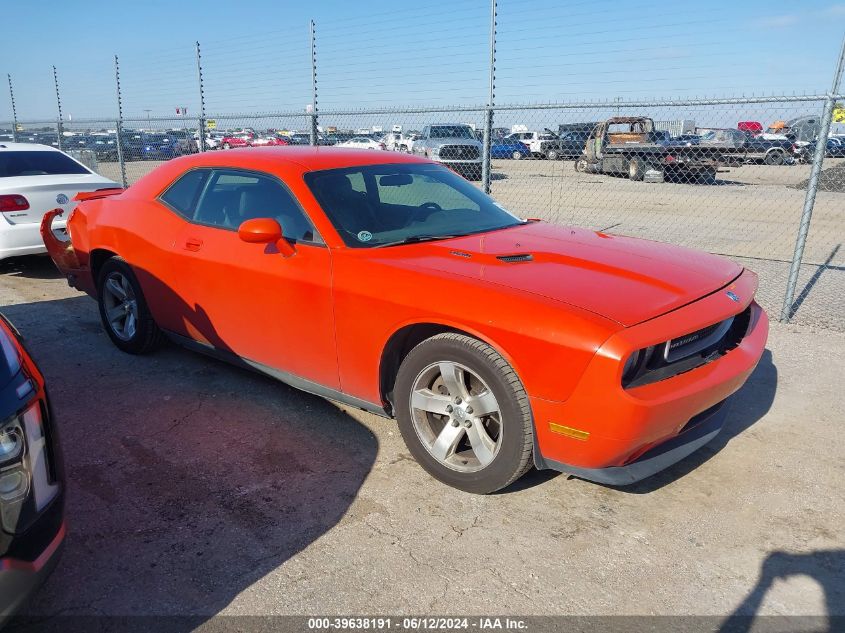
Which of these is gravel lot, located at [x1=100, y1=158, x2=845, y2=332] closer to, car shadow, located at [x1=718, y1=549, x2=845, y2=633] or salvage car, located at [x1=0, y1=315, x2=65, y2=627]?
car shadow, located at [x1=718, y1=549, x2=845, y2=633]

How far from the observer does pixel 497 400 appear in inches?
111

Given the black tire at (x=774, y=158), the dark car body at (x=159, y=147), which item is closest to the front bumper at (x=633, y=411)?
the dark car body at (x=159, y=147)

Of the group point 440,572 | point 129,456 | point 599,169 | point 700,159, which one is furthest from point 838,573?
point 599,169

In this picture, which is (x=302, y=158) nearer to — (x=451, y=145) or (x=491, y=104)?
(x=491, y=104)

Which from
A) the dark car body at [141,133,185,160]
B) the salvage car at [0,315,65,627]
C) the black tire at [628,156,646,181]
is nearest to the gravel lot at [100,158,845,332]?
the black tire at [628,156,646,181]

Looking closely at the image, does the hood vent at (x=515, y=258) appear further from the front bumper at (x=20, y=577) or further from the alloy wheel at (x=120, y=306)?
the alloy wheel at (x=120, y=306)

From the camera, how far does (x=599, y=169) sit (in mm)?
20219

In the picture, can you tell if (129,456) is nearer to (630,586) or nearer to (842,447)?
(630,586)

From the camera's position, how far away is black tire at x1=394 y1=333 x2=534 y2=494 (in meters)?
2.76

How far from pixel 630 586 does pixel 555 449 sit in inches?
22.8

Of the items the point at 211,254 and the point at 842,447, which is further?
the point at 211,254

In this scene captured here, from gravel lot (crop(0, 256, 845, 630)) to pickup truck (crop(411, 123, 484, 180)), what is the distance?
1122cm

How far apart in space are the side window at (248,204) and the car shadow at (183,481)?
110 cm

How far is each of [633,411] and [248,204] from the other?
256 centimetres
